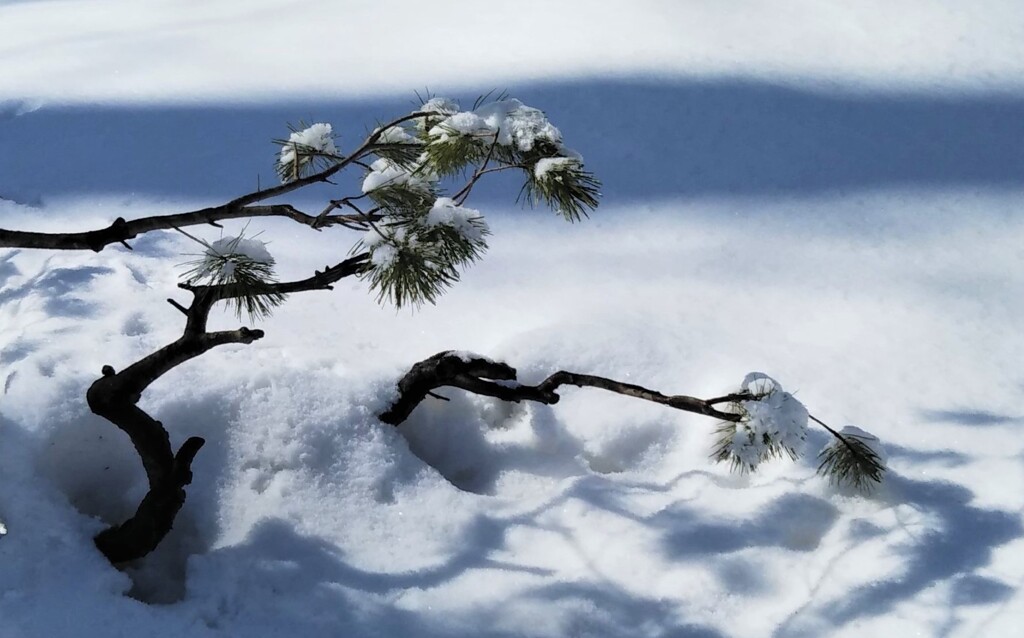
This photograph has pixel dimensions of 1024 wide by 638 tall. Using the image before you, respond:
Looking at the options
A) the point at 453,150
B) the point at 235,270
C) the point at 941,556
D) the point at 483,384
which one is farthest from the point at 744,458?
the point at 235,270

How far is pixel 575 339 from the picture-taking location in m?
1.55

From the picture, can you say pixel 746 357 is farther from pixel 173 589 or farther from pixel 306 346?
pixel 173 589

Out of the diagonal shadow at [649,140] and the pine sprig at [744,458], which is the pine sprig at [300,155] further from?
the diagonal shadow at [649,140]

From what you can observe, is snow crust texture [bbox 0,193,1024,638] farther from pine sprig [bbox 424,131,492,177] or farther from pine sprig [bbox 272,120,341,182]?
pine sprig [bbox 424,131,492,177]

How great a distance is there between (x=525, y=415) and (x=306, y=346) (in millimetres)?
393

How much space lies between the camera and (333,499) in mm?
1218

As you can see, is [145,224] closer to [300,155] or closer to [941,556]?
[300,155]

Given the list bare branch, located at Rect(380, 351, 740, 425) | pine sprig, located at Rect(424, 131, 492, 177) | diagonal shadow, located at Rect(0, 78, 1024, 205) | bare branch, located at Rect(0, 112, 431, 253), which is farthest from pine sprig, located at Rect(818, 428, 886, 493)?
diagonal shadow, located at Rect(0, 78, 1024, 205)

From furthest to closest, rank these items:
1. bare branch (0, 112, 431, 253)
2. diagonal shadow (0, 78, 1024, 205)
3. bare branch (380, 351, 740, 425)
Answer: diagonal shadow (0, 78, 1024, 205), bare branch (380, 351, 740, 425), bare branch (0, 112, 431, 253)

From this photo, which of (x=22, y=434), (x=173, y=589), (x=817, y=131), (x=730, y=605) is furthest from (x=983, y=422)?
(x=22, y=434)

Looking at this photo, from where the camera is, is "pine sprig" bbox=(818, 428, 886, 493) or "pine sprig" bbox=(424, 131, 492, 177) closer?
"pine sprig" bbox=(424, 131, 492, 177)

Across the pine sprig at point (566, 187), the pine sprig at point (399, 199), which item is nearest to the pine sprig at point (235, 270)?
the pine sprig at point (399, 199)

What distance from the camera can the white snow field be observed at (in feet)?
3.63

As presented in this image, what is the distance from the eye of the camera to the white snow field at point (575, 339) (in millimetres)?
1105
